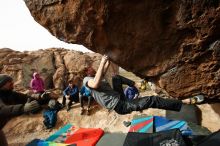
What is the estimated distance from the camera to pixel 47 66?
14.5m

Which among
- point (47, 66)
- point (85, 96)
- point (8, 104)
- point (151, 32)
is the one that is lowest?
point (85, 96)

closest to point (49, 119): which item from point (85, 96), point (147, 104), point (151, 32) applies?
point (85, 96)

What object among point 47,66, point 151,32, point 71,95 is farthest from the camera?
point 47,66

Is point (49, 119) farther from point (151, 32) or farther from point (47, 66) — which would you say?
point (151, 32)

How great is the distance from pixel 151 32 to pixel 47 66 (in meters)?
12.2

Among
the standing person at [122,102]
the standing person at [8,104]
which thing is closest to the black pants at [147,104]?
the standing person at [122,102]

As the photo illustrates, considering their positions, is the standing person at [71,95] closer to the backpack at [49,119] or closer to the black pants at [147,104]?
A: the backpack at [49,119]

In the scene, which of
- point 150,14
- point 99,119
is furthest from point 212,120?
point 150,14

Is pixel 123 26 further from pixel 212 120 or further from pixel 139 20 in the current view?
pixel 212 120

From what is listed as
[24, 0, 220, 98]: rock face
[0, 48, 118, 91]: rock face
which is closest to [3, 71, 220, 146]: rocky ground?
[0, 48, 118, 91]: rock face

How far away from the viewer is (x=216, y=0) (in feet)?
9.04

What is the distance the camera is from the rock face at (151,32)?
113 inches

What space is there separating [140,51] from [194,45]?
647mm

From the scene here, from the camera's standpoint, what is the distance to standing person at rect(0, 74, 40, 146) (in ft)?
11.7
